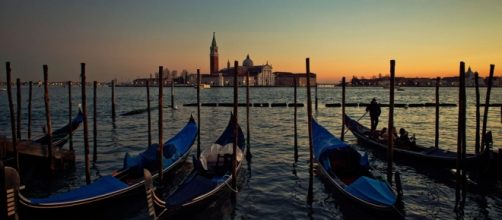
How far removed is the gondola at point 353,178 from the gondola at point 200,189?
2.78m

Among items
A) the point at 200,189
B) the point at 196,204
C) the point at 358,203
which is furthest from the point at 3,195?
the point at 358,203

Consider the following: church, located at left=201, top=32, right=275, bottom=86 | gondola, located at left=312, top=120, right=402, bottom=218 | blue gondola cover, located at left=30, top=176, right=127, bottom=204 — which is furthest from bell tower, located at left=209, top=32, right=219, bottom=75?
blue gondola cover, located at left=30, top=176, right=127, bottom=204

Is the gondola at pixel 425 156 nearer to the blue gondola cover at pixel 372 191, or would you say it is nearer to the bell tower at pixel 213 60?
the blue gondola cover at pixel 372 191

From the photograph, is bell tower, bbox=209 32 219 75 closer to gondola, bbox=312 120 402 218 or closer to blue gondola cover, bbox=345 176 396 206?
gondola, bbox=312 120 402 218

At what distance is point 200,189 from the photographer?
8766 millimetres

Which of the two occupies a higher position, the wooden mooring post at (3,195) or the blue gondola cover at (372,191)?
the wooden mooring post at (3,195)

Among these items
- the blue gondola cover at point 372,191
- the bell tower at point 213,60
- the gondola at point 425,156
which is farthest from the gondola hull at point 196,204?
the bell tower at point 213,60

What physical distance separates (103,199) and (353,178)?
Answer: 257 inches

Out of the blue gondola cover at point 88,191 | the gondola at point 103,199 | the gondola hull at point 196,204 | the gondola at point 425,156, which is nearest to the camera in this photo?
the gondola at point 103,199

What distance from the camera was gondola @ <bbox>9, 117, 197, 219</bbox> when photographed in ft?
24.6

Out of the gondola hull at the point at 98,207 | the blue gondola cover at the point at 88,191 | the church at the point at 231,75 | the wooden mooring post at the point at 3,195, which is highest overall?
the church at the point at 231,75

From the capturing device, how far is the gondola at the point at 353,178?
7.91 m

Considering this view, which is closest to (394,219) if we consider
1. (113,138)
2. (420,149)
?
(420,149)

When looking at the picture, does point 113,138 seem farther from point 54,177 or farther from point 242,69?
point 242,69
